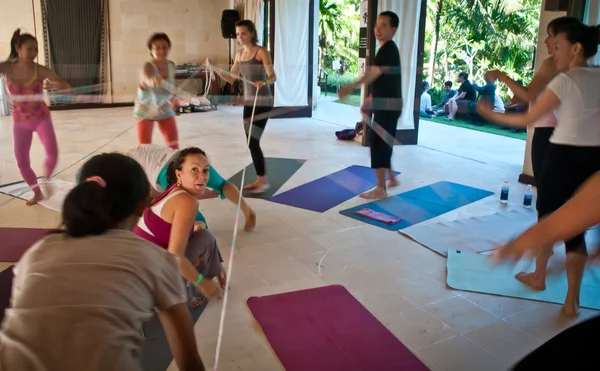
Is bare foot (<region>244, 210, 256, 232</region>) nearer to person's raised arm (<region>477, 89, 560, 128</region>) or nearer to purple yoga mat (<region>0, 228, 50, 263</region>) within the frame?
purple yoga mat (<region>0, 228, 50, 263</region>)

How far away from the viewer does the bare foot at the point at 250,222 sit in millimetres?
3744

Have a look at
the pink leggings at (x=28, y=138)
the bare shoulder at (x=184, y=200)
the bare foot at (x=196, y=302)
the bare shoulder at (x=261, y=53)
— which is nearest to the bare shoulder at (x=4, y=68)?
the pink leggings at (x=28, y=138)

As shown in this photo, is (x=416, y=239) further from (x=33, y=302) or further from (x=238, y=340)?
(x=33, y=302)

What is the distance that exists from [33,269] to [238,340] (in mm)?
1363

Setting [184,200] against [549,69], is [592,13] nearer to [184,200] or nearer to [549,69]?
[549,69]

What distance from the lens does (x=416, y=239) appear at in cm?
368

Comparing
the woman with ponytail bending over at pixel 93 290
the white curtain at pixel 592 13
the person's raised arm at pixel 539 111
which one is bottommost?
A: the woman with ponytail bending over at pixel 93 290

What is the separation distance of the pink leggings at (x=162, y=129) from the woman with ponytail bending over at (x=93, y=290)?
2888 mm

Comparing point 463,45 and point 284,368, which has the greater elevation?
point 463,45

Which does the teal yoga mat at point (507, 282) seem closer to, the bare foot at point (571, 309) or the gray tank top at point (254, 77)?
the bare foot at point (571, 309)

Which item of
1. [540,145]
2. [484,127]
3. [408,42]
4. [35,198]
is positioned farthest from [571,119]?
[484,127]

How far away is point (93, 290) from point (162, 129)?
325cm

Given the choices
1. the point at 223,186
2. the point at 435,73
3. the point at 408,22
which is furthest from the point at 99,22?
the point at 223,186

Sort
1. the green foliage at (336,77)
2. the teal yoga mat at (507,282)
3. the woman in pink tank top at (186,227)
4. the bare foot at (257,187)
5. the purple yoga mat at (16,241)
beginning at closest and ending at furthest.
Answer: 1. the woman in pink tank top at (186,227)
2. the teal yoga mat at (507,282)
3. the purple yoga mat at (16,241)
4. the bare foot at (257,187)
5. the green foliage at (336,77)
